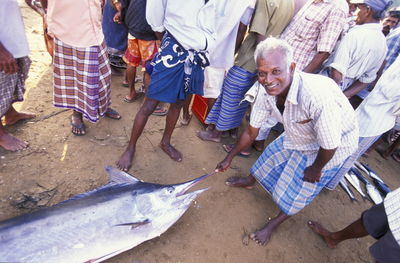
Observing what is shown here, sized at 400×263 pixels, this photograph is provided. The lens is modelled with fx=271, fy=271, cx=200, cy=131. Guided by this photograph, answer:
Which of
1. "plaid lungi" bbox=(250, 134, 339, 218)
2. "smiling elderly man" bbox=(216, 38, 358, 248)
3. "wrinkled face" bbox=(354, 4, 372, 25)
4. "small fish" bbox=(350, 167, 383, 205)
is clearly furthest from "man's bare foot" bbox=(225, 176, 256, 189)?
"wrinkled face" bbox=(354, 4, 372, 25)

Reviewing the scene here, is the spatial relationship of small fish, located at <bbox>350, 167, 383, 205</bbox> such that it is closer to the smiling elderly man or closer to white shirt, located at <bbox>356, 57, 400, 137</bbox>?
white shirt, located at <bbox>356, 57, 400, 137</bbox>

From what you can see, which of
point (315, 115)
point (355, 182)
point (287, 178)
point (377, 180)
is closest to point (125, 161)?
point (287, 178)

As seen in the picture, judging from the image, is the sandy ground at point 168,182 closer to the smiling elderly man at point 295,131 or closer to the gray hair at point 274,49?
the smiling elderly man at point 295,131

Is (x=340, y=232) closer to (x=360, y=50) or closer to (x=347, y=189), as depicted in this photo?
(x=347, y=189)

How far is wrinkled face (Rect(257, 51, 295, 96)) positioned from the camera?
1.76m

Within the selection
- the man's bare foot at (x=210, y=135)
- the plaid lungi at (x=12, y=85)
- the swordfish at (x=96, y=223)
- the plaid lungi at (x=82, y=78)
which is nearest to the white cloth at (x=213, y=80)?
the man's bare foot at (x=210, y=135)

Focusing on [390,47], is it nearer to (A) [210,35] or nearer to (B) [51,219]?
(A) [210,35]

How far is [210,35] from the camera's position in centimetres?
254

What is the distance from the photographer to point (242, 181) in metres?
3.04

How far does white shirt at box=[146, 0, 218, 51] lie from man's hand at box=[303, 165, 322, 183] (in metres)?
1.42

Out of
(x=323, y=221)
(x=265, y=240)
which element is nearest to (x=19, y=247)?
(x=265, y=240)

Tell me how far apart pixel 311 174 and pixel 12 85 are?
9.60ft

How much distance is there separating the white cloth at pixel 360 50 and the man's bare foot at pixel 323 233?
163 cm

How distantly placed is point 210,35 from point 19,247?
2.19 metres
